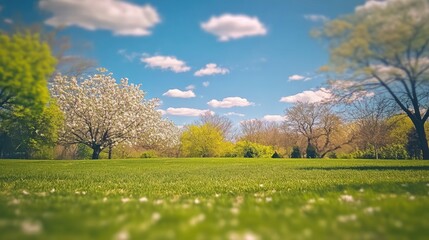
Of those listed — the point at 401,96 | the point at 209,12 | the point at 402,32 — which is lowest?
the point at 401,96

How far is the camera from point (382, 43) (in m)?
8.92

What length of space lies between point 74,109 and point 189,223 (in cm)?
1961

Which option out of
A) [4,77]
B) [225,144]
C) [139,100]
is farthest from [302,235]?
[225,144]

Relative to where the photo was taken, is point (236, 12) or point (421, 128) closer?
point (236, 12)

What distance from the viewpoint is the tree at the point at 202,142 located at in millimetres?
70125

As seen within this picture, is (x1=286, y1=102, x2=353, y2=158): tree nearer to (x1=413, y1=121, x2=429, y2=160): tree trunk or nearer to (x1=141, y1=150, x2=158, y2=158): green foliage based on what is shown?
(x1=141, y1=150, x2=158, y2=158): green foliage

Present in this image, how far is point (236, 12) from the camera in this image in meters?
10.4

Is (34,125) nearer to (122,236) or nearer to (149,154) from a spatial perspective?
(122,236)

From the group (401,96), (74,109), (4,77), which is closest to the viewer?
(4,77)

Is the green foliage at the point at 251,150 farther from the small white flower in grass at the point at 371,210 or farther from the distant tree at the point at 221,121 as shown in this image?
the small white flower in grass at the point at 371,210

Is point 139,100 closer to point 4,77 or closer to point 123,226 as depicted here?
point 4,77

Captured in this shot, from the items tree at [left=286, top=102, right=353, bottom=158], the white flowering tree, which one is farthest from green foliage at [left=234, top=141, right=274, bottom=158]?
the white flowering tree

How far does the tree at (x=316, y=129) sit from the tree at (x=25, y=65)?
2674 inches

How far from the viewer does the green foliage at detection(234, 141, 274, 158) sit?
6844cm
